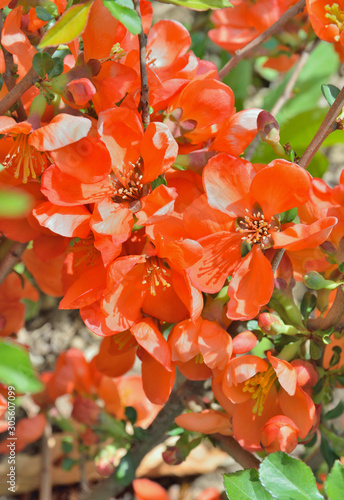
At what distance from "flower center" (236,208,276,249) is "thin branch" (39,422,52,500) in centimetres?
87

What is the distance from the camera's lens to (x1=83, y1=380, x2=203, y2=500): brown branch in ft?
3.41

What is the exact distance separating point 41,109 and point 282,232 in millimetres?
326

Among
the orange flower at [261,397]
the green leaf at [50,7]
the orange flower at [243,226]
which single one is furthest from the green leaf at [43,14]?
the orange flower at [261,397]

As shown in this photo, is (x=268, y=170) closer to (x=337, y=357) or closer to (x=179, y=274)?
(x=179, y=274)

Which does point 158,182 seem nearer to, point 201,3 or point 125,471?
point 201,3

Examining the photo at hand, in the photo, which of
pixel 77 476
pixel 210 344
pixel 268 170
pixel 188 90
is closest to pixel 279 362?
pixel 210 344

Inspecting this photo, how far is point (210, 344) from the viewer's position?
696 mm

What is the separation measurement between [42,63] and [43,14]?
0.06 metres

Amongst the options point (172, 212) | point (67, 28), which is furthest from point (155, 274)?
point (67, 28)

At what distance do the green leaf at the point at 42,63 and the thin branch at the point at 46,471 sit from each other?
37.3 inches

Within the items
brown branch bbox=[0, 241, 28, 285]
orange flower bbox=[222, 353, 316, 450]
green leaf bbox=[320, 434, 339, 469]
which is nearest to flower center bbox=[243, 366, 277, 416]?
orange flower bbox=[222, 353, 316, 450]

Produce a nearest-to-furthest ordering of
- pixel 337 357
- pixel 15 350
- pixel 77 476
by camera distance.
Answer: pixel 15 350, pixel 337 357, pixel 77 476

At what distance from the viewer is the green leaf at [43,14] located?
2.19 ft

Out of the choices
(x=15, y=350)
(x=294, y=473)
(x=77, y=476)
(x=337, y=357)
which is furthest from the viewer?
(x=77, y=476)
